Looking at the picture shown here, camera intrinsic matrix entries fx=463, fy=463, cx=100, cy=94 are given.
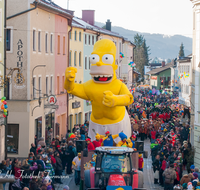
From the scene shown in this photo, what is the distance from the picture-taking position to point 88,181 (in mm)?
12703

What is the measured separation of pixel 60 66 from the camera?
34375 millimetres

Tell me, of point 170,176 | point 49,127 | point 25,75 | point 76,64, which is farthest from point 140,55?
point 170,176

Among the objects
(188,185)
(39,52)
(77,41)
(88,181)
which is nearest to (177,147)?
(188,185)

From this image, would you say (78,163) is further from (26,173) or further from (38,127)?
(38,127)

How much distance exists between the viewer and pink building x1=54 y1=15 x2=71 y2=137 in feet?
108

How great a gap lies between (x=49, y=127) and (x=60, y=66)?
5.84 m

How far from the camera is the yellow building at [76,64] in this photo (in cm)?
3841

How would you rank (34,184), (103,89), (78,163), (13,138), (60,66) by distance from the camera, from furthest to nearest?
(60,66) < (13,138) < (78,163) < (103,89) < (34,184)

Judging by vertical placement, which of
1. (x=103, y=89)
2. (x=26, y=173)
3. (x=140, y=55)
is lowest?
(x=26, y=173)

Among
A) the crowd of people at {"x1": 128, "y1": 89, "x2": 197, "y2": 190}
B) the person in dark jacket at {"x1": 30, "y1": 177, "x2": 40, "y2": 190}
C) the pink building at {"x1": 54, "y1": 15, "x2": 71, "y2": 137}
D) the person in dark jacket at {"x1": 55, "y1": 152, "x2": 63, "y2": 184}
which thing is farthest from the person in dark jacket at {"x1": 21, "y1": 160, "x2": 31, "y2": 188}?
the pink building at {"x1": 54, "y1": 15, "x2": 71, "y2": 137}

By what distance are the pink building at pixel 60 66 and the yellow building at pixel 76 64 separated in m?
2.28

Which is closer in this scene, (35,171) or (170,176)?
(35,171)

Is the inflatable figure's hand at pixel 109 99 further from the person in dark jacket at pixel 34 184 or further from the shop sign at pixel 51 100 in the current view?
the shop sign at pixel 51 100

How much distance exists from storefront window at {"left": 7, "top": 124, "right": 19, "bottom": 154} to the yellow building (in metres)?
12.3
